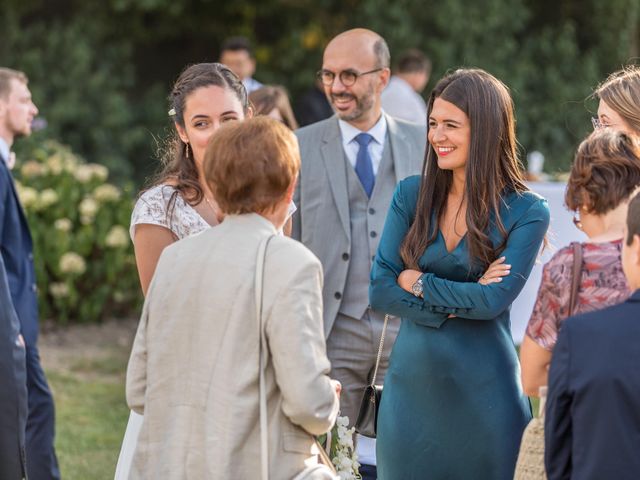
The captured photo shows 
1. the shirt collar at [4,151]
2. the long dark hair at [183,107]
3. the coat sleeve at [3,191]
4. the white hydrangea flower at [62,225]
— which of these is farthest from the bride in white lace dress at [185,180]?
the white hydrangea flower at [62,225]

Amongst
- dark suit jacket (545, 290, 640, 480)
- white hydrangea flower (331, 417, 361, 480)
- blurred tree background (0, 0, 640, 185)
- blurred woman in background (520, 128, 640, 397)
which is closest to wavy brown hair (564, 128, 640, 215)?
blurred woman in background (520, 128, 640, 397)

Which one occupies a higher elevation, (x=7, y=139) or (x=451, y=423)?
(x=7, y=139)

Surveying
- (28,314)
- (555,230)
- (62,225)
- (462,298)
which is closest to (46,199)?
(62,225)

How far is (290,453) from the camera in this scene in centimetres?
287

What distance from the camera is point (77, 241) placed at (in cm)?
913

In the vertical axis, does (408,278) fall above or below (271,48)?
below

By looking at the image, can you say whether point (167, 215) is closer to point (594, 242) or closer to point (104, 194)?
point (594, 242)

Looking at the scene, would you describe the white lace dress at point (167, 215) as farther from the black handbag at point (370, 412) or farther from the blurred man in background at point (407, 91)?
the blurred man in background at point (407, 91)

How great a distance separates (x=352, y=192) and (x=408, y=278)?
1.21 m

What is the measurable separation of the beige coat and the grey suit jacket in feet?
6.30

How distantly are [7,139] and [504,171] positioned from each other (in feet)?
9.92

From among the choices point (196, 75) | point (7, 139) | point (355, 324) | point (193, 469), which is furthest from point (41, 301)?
point (193, 469)

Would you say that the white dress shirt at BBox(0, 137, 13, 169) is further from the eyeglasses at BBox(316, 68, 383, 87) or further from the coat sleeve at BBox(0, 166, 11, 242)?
the eyeglasses at BBox(316, 68, 383, 87)

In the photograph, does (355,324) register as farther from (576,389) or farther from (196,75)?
(576,389)
